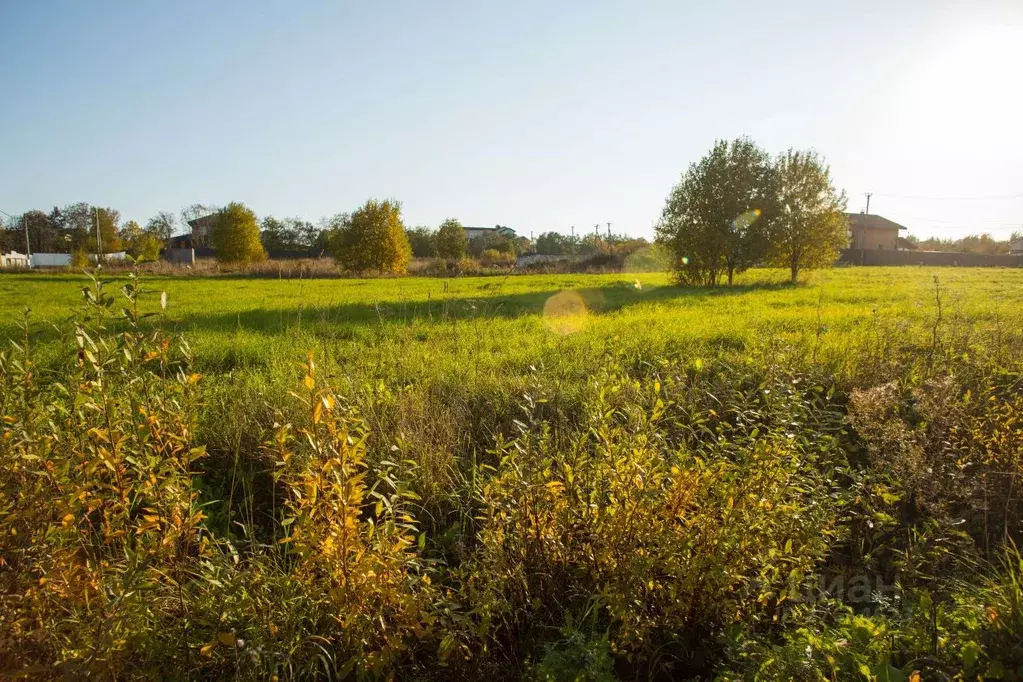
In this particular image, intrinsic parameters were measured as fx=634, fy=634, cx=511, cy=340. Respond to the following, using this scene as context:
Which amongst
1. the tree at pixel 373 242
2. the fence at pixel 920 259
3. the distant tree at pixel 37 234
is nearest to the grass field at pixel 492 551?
the tree at pixel 373 242

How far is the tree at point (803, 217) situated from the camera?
25609 mm

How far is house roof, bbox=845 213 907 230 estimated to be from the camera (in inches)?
2591

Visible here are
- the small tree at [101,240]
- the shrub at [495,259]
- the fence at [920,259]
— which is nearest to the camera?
the small tree at [101,240]

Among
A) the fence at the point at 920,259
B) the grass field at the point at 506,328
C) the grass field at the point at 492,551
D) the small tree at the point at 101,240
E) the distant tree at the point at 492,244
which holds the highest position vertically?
the distant tree at the point at 492,244

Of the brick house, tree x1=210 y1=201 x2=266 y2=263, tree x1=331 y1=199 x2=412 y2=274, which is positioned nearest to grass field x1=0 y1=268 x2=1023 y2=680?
tree x1=331 y1=199 x2=412 y2=274

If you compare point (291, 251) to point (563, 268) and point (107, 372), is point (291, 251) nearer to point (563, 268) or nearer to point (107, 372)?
point (563, 268)

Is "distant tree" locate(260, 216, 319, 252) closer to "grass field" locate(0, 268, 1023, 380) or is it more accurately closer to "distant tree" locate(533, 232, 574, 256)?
"distant tree" locate(533, 232, 574, 256)

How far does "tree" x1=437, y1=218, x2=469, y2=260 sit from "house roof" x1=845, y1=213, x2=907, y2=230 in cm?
4023

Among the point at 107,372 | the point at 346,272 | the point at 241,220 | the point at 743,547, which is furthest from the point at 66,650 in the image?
the point at 241,220

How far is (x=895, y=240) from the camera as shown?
69.9 m

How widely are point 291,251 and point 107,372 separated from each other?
→ 6996 cm

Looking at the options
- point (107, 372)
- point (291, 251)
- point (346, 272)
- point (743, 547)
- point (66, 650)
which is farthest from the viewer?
point (291, 251)

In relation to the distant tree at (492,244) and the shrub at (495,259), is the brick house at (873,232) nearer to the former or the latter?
the distant tree at (492,244)

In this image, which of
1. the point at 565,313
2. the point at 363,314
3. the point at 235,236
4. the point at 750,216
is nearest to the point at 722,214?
the point at 750,216
